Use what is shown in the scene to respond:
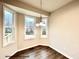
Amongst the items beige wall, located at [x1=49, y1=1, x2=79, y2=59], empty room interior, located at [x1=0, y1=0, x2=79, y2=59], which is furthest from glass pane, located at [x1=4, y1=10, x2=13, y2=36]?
beige wall, located at [x1=49, y1=1, x2=79, y2=59]

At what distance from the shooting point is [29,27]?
6848 millimetres

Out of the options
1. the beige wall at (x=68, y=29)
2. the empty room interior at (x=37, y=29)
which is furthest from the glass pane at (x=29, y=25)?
the beige wall at (x=68, y=29)

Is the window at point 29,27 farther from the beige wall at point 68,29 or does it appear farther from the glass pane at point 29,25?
the beige wall at point 68,29

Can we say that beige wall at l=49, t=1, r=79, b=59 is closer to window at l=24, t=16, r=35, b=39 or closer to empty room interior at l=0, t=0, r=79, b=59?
empty room interior at l=0, t=0, r=79, b=59

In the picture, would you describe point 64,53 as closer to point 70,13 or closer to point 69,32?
point 69,32

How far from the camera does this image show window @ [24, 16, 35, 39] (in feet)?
21.9

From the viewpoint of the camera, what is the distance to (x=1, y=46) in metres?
3.82

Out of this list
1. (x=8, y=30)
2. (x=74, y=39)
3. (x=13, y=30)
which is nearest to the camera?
(x=74, y=39)

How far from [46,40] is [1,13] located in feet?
13.7

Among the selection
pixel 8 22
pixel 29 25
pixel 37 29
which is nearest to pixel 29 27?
pixel 29 25

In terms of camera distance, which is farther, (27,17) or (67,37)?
(27,17)

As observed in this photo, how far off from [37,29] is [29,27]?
651 millimetres

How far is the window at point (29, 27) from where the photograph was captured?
21.9ft

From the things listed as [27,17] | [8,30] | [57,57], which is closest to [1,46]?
[8,30]
